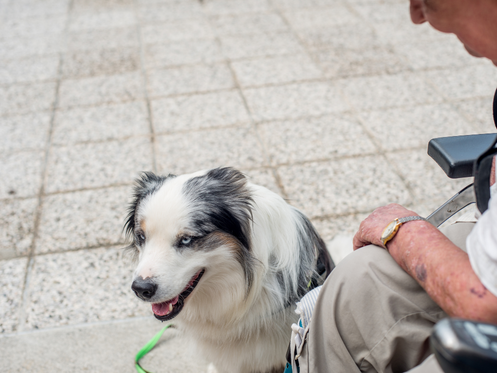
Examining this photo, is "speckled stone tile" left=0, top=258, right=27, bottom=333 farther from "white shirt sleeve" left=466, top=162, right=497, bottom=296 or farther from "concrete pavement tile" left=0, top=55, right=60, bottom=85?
"concrete pavement tile" left=0, top=55, right=60, bottom=85

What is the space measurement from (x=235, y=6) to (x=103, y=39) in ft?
5.59

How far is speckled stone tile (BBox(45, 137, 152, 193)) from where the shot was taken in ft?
10.6

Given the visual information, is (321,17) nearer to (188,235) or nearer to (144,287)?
(188,235)

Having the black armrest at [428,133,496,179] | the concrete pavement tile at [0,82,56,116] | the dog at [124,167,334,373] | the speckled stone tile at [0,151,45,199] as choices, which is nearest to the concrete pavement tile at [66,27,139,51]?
the concrete pavement tile at [0,82,56,116]

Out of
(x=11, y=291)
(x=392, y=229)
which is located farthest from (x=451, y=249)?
(x=11, y=291)

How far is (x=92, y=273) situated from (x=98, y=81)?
2.51 meters

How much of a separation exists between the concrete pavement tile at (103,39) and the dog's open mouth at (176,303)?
3899 mm

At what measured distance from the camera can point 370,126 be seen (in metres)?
3.62

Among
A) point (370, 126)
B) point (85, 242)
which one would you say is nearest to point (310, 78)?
point (370, 126)

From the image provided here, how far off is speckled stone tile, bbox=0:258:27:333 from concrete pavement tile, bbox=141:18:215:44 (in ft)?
10.6

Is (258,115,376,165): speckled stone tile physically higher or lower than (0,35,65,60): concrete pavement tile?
higher

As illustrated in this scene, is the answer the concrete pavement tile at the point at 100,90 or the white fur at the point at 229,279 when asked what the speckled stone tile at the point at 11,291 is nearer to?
the white fur at the point at 229,279

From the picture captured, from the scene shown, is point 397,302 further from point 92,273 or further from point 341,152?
point 341,152

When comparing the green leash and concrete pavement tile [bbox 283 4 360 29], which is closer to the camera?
the green leash
